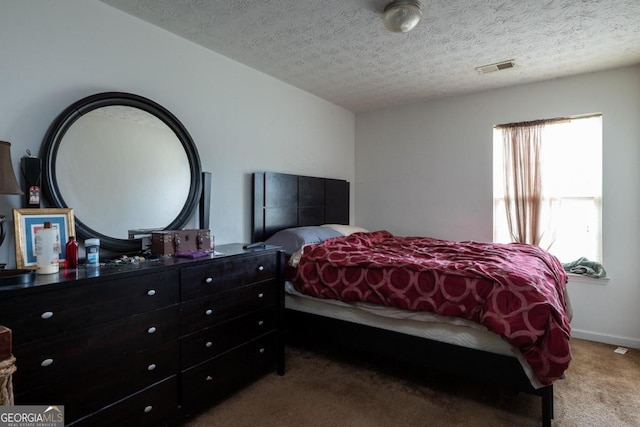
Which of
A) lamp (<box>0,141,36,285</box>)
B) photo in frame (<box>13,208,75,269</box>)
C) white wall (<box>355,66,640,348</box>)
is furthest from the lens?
white wall (<box>355,66,640,348</box>)

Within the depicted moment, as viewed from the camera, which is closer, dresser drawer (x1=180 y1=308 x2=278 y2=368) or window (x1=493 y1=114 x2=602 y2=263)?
dresser drawer (x1=180 y1=308 x2=278 y2=368)

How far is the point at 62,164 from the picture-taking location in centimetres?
186

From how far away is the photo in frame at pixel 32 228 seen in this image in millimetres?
1594

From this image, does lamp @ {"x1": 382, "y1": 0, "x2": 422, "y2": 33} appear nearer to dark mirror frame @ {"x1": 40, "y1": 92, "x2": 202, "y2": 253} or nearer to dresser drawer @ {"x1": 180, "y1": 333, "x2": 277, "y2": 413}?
dark mirror frame @ {"x1": 40, "y1": 92, "x2": 202, "y2": 253}

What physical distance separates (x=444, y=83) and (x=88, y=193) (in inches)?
125

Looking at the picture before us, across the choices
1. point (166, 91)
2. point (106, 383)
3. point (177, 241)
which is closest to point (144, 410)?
point (106, 383)

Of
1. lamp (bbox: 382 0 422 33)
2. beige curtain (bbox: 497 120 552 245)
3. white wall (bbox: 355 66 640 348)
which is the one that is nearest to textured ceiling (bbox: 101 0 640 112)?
lamp (bbox: 382 0 422 33)

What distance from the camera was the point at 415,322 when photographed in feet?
7.16

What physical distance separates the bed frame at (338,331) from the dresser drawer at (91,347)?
3.78 ft

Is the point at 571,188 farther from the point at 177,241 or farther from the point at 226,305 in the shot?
the point at 177,241

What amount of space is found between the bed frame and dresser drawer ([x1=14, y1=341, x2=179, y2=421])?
44.0 inches

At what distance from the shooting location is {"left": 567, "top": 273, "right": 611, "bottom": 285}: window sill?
314 cm

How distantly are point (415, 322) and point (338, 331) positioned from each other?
59 cm

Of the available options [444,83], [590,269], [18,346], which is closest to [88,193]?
[18,346]
